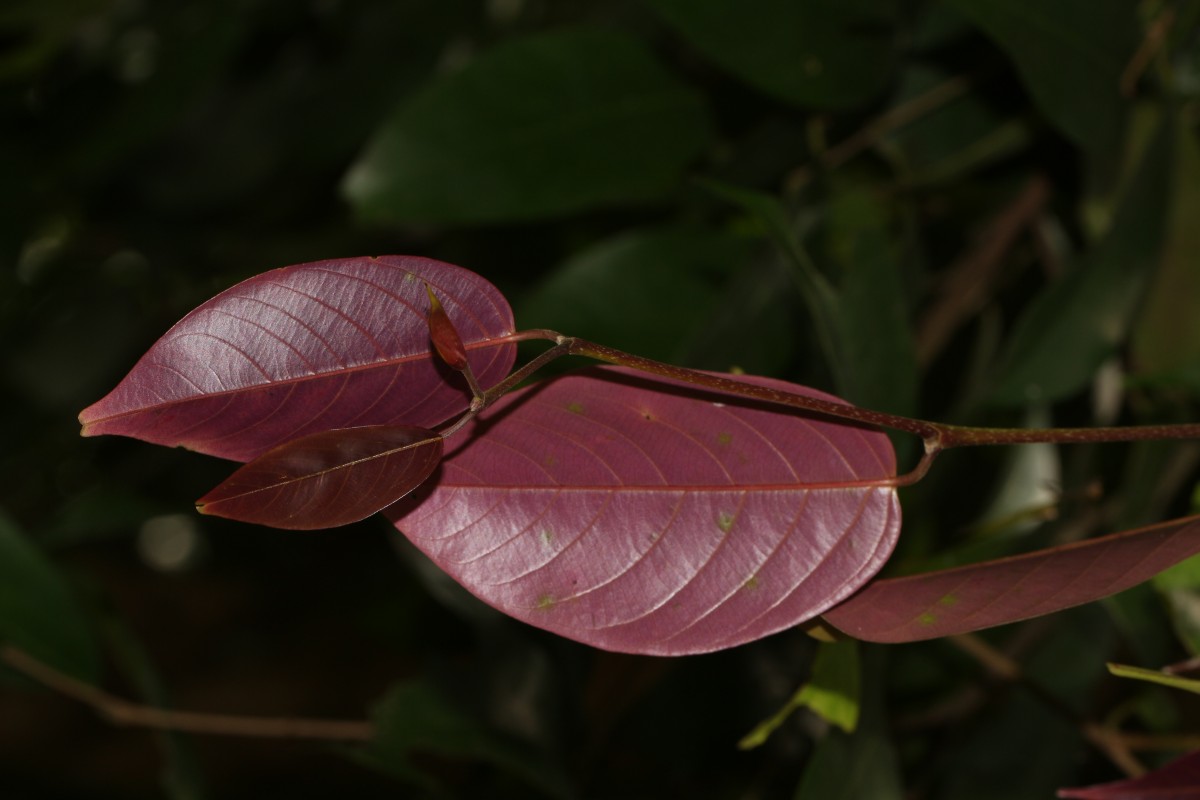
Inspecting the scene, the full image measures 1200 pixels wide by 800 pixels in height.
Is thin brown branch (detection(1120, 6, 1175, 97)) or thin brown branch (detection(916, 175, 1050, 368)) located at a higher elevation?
thin brown branch (detection(1120, 6, 1175, 97))

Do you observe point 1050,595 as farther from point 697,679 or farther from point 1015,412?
point 697,679

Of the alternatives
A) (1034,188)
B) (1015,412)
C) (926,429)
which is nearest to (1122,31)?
(1034,188)

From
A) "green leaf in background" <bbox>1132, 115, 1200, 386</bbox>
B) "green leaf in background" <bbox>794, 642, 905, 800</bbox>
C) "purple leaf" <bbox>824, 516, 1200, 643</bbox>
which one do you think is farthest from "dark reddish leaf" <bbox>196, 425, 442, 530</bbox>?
"green leaf in background" <bbox>1132, 115, 1200, 386</bbox>

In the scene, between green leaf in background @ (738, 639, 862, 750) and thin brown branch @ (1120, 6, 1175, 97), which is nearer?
green leaf in background @ (738, 639, 862, 750)

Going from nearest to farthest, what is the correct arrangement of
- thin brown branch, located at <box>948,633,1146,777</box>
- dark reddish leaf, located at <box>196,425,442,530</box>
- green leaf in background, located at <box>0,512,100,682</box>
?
dark reddish leaf, located at <box>196,425,442,530</box> < thin brown branch, located at <box>948,633,1146,777</box> < green leaf in background, located at <box>0,512,100,682</box>

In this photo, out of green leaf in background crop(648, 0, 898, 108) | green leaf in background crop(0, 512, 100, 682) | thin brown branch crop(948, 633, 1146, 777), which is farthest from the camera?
green leaf in background crop(0, 512, 100, 682)

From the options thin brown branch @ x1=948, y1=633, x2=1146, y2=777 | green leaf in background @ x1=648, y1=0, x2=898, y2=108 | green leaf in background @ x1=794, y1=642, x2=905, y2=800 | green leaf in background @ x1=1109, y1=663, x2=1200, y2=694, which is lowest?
thin brown branch @ x1=948, y1=633, x2=1146, y2=777

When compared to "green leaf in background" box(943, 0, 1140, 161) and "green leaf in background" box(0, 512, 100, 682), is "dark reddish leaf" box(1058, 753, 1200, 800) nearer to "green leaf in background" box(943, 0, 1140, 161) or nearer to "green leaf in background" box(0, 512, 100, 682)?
"green leaf in background" box(943, 0, 1140, 161)

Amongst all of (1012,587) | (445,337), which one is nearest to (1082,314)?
(1012,587)
